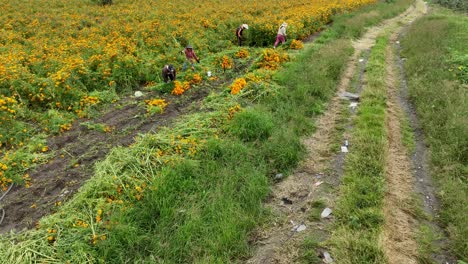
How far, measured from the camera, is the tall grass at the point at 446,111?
4.68 m

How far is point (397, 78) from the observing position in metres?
10.7

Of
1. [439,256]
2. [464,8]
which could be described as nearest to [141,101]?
[439,256]

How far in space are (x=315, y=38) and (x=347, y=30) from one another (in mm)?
1848

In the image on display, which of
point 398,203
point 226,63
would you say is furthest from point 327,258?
point 226,63

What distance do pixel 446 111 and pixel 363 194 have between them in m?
3.73

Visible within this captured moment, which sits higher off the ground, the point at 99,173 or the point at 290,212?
the point at 99,173

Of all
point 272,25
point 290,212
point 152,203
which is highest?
point 272,25

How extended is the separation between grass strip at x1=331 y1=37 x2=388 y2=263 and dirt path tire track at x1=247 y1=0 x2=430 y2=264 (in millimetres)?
242

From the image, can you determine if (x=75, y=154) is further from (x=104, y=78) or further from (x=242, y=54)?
(x=242, y=54)

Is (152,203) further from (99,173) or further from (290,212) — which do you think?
(290,212)

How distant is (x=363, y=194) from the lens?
5074mm

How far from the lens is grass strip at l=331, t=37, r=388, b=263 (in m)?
4.02

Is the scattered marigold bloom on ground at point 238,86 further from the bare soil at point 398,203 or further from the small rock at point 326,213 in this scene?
the small rock at point 326,213

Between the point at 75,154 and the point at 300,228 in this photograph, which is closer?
the point at 300,228
